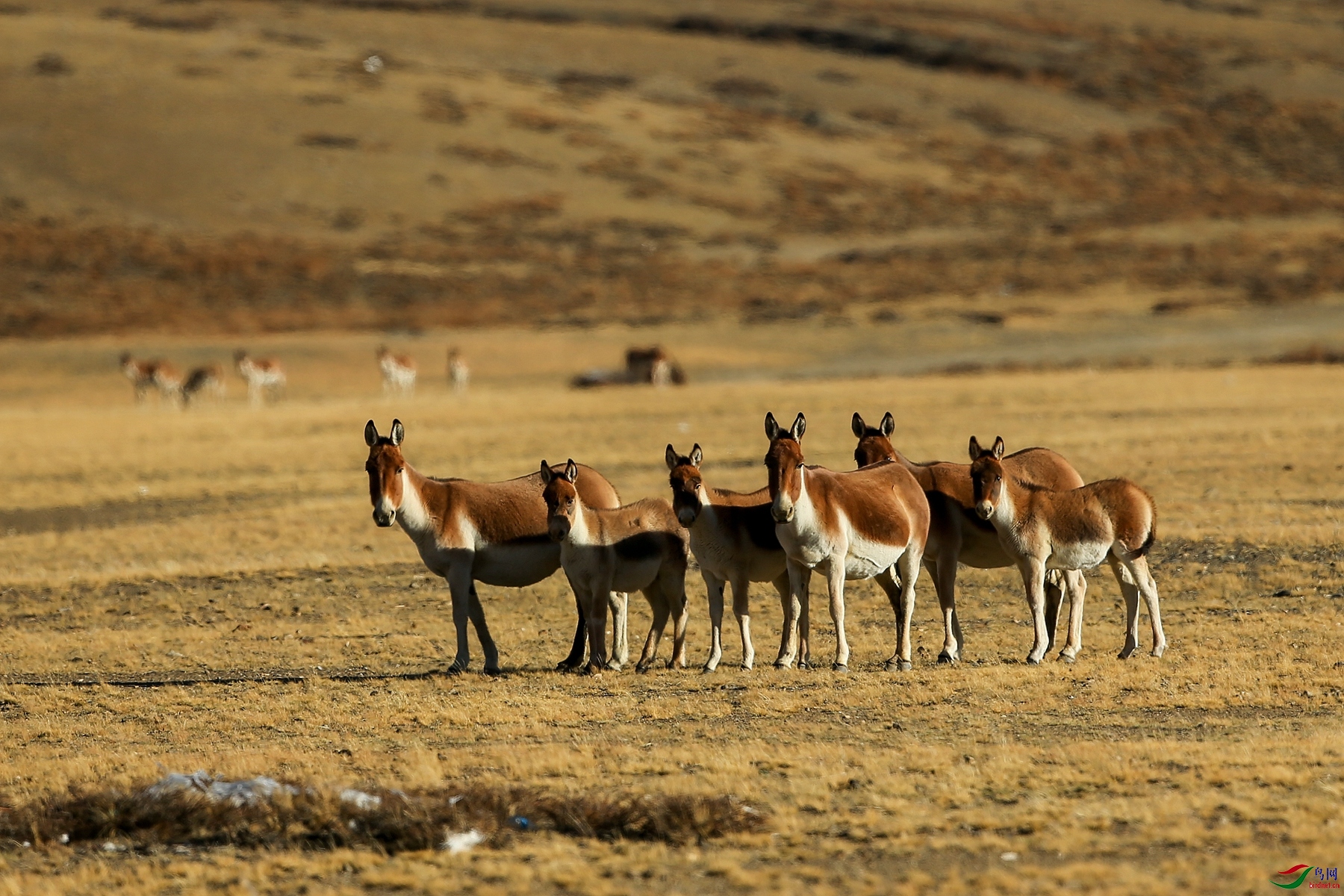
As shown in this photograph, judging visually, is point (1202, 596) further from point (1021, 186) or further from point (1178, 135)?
point (1178, 135)

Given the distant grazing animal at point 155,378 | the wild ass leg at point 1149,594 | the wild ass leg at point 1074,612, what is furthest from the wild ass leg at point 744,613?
the distant grazing animal at point 155,378

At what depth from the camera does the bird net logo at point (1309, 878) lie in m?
7.79

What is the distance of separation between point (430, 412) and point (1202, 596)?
92.5ft

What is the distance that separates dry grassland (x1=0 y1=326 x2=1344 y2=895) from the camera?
860 centimetres

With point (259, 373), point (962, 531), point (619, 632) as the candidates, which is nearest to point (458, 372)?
point (259, 373)

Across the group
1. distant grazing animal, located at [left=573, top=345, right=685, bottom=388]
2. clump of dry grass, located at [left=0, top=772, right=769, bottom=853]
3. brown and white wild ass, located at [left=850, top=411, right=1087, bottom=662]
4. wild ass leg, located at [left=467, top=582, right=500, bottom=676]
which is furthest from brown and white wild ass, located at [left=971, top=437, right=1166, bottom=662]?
distant grazing animal, located at [left=573, top=345, right=685, bottom=388]

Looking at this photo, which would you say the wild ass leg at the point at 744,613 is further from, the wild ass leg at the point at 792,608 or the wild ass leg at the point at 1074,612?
the wild ass leg at the point at 1074,612

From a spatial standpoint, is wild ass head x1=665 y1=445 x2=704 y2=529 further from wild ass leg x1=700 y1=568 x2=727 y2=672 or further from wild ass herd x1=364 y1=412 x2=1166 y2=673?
wild ass leg x1=700 y1=568 x2=727 y2=672

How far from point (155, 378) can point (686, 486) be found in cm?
4192

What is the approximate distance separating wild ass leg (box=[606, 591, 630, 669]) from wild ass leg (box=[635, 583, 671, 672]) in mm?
160

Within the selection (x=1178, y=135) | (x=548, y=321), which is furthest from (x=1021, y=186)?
(x=548, y=321)

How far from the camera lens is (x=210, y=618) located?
18.5 m

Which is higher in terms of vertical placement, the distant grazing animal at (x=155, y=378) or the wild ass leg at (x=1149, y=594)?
the distant grazing animal at (x=155, y=378)

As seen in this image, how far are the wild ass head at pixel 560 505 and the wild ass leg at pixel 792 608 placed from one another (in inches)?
76.0
